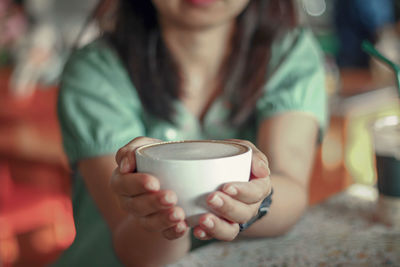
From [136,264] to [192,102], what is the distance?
0.31m

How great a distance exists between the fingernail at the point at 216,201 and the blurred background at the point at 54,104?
0.44 ft

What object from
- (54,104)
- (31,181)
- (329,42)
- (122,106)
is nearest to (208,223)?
(122,106)

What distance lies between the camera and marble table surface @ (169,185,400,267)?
0.40 meters

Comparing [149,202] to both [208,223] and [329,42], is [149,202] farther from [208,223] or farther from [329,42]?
[329,42]

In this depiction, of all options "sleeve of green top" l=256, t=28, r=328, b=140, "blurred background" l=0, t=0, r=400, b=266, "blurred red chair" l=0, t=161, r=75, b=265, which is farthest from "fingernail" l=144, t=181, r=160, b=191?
"blurred red chair" l=0, t=161, r=75, b=265

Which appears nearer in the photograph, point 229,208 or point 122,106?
point 229,208

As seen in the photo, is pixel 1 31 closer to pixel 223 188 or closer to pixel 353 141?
pixel 353 141

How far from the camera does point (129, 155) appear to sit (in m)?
0.27

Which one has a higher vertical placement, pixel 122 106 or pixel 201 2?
pixel 201 2

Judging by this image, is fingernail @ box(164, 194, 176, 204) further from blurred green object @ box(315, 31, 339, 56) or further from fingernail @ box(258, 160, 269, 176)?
blurred green object @ box(315, 31, 339, 56)

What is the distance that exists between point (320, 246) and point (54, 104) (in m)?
0.87

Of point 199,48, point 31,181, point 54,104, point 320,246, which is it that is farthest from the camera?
point 31,181

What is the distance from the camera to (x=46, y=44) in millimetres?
2514

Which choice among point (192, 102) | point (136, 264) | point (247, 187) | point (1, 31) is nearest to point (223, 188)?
point (247, 187)
